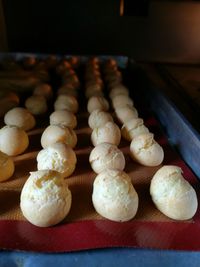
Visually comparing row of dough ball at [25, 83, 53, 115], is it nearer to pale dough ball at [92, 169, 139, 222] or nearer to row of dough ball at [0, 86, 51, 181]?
row of dough ball at [0, 86, 51, 181]

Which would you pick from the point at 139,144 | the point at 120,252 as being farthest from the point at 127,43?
A: the point at 120,252

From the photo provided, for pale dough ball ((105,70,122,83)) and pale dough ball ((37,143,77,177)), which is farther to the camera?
pale dough ball ((105,70,122,83))

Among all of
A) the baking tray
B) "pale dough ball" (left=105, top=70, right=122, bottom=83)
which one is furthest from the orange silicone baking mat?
"pale dough ball" (left=105, top=70, right=122, bottom=83)

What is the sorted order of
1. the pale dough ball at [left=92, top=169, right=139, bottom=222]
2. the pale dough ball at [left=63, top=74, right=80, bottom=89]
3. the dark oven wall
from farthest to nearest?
the dark oven wall
the pale dough ball at [left=63, top=74, right=80, bottom=89]
the pale dough ball at [left=92, top=169, right=139, bottom=222]

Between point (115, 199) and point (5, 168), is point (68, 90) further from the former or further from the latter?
point (115, 199)

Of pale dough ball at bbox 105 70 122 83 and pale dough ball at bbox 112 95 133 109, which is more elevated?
pale dough ball at bbox 112 95 133 109

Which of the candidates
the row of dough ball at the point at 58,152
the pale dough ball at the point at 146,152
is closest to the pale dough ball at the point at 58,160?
the row of dough ball at the point at 58,152

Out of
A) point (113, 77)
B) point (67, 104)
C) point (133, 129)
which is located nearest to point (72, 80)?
point (113, 77)
